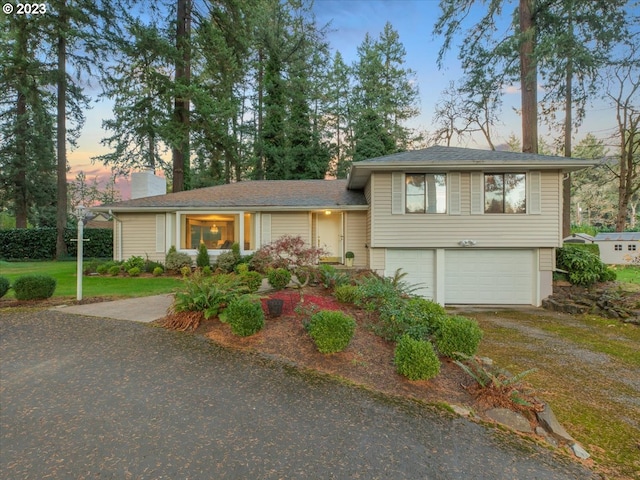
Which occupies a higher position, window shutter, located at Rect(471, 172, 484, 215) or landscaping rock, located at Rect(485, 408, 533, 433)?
window shutter, located at Rect(471, 172, 484, 215)

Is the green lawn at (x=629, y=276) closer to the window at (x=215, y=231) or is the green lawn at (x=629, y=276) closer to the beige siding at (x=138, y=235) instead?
the window at (x=215, y=231)

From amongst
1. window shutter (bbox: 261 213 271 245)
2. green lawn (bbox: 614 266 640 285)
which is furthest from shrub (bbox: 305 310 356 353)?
green lawn (bbox: 614 266 640 285)

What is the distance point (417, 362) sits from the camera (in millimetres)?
3732

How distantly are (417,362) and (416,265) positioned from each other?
6508mm

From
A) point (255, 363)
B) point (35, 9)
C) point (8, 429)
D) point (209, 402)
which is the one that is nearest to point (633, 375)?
point (255, 363)

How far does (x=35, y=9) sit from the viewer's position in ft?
44.7

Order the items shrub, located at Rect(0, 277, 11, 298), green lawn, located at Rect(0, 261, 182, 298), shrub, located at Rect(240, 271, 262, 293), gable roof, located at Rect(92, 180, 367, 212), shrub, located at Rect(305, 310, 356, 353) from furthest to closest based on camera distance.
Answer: gable roof, located at Rect(92, 180, 367, 212)
green lawn, located at Rect(0, 261, 182, 298)
shrub, located at Rect(0, 277, 11, 298)
shrub, located at Rect(240, 271, 262, 293)
shrub, located at Rect(305, 310, 356, 353)

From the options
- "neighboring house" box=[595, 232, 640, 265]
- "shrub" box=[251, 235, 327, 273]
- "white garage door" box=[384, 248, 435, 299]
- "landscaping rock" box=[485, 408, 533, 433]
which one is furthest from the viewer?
"neighboring house" box=[595, 232, 640, 265]

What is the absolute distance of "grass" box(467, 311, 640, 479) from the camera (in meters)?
3.06

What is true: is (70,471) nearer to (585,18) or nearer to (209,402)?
(209,402)

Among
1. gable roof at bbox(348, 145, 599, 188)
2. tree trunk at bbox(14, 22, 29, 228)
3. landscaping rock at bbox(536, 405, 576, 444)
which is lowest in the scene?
landscaping rock at bbox(536, 405, 576, 444)

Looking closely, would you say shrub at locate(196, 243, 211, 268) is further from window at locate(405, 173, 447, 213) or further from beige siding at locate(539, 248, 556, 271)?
beige siding at locate(539, 248, 556, 271)

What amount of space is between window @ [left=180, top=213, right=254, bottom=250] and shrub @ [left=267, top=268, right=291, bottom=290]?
4947mm

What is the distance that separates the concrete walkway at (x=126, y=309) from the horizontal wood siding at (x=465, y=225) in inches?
238
